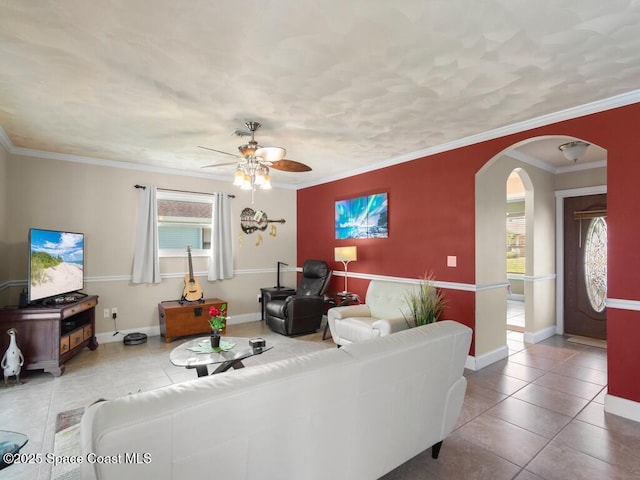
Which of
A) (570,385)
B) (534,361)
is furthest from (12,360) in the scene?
(534,361)

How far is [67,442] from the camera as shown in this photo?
2.28m

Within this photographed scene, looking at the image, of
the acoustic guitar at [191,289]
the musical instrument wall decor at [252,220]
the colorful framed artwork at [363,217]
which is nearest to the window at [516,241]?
the colorful framed artwork at [363,217]

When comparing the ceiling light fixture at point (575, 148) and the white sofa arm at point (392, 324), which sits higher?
the ceiling light fixture at point (575, 148)

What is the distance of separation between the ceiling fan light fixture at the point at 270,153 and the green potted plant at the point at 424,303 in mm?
2150

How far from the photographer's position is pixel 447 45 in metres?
1.95

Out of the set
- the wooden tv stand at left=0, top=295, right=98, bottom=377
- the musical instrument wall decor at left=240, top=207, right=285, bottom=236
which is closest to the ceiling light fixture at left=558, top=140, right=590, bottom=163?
the musical instrument wall decor at left=240, top=207, right=285, bottom=236

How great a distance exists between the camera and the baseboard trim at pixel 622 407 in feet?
8.52

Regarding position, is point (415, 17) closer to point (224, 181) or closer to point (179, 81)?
point (179, 81)

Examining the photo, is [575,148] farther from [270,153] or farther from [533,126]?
[270,153]

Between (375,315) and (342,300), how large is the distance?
3.65 feet

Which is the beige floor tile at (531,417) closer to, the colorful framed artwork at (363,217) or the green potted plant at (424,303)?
the green potted plant at (424,303)

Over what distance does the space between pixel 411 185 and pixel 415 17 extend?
277 centimetres

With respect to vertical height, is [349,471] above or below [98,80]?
below

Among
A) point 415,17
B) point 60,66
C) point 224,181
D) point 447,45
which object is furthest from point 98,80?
point 224,181
